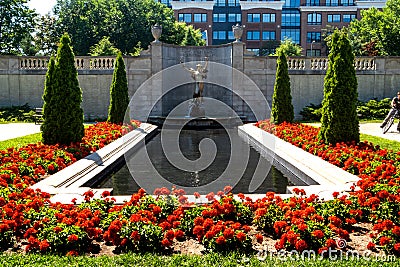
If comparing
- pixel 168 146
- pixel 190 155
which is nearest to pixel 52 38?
pixel 168 146

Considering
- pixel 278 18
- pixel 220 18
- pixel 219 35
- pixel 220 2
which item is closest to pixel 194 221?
pixel 278 18

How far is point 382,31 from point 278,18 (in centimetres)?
3695

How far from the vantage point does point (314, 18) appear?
7162 cm

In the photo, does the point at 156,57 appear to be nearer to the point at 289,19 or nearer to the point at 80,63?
the point at 80,63

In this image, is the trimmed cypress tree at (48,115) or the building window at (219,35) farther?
the building window at (219,35)

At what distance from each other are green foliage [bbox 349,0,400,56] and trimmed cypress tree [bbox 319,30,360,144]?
81.4 feet

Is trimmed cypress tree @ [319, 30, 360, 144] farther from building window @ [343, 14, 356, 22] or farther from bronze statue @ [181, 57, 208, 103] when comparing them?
building window @ [343, 14, 356, 22]

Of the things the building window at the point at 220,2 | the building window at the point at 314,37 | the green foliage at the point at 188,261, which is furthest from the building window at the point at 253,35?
the green foliage at the point at 188,261

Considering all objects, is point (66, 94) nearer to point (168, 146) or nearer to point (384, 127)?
point (168, 146)

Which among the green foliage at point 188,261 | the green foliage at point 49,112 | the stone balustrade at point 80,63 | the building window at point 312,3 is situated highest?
the building window at point 312,3

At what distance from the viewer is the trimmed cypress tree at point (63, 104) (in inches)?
497

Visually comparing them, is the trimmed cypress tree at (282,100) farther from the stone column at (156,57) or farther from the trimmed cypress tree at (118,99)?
the stone column at (156,57)

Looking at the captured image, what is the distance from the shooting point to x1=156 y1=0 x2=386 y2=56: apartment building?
7050 cm

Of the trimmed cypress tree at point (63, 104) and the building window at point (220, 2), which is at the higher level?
the building window at point (220, 2)
